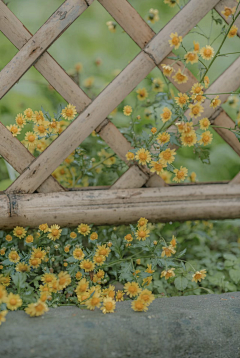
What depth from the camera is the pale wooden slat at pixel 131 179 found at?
1.45m

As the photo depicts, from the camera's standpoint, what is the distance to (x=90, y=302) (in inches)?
40.5

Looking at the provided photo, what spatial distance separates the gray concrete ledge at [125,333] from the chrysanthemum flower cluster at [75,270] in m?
0.04

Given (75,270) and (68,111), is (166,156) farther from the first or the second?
(75,270)

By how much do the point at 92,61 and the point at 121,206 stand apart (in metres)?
1.28

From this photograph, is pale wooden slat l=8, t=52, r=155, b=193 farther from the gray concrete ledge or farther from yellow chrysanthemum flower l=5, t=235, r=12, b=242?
the gray concrete ledge

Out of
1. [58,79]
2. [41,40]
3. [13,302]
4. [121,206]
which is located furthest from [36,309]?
[41,40]

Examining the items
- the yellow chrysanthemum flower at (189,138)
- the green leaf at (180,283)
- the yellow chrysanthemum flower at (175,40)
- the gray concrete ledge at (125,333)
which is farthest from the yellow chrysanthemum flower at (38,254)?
the yellow chrysanthemum flower at (175,40)

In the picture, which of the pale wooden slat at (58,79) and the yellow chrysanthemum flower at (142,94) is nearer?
the pale wooden slat at (58,79)

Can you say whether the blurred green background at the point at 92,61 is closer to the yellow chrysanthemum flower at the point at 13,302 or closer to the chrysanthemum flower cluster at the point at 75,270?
the chrysanthemum flower cluster at the point at 75,270

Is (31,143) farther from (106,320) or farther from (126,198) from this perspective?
(106,320)

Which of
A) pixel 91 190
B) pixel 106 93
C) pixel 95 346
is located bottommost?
pixel 95 346

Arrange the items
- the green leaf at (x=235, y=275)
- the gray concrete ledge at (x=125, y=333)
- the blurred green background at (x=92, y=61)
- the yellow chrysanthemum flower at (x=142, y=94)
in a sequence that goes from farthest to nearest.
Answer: the blurred green background at (x=92, y=61) < the yellow chrysanthemum flower at (x=142, y=94) < the green leaf at (x=235, y=275) < the gray concrete ledge at (x=125, y=333)

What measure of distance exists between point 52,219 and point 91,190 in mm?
206

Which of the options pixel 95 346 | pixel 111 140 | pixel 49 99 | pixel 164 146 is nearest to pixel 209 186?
pixel 164 146
